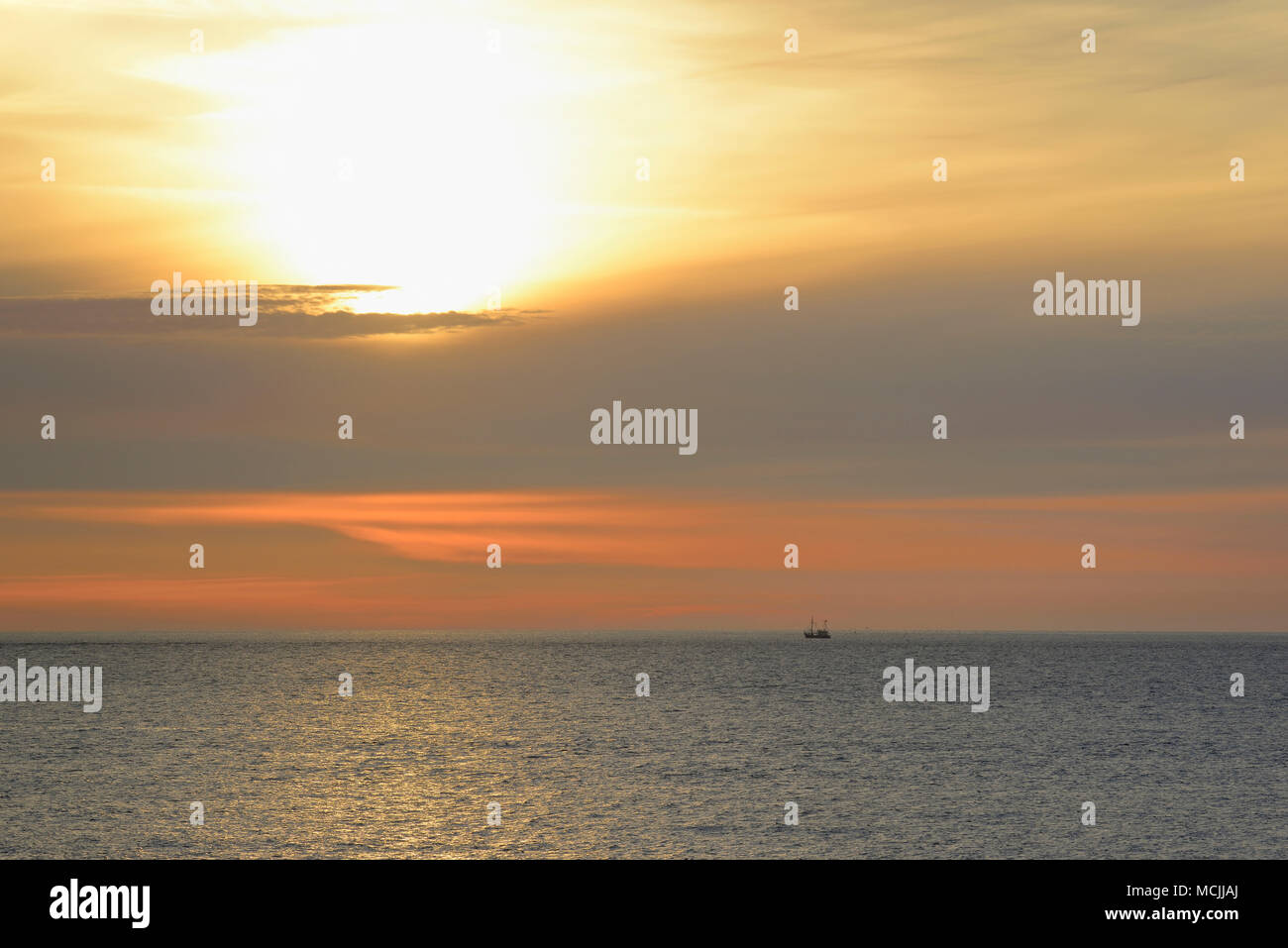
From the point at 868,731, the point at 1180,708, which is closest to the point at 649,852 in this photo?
the point at 868,731

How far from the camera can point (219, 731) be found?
12775 cm
